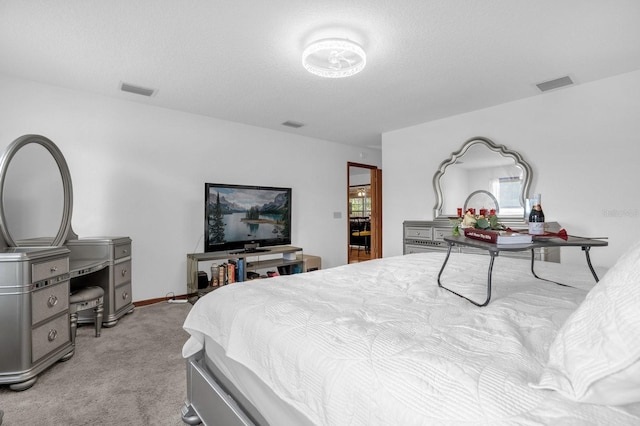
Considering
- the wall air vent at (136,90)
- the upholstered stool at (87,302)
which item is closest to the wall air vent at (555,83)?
the wall air vent at (136,90)

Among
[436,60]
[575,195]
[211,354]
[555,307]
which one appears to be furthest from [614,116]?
[211,354]

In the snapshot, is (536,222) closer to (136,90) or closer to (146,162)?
(136,90)

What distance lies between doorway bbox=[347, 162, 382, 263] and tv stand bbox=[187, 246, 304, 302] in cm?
179

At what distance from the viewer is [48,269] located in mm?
2230

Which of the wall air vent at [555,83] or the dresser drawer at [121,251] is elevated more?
the wall air vent at [555,83]

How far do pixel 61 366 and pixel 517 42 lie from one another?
4267 mm

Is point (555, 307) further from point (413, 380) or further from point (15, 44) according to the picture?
point (15, 44)

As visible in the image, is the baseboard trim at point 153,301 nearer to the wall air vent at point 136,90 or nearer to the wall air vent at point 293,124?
the wall air vent at point 136,90

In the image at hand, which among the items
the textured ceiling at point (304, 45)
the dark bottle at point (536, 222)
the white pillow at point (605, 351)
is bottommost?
the white pillow at point (605, 351)

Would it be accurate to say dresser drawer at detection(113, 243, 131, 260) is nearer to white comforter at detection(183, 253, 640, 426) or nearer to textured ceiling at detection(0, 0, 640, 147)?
textured ceiling at detection(0, 0, 640, 147)

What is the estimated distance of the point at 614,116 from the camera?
327 centimetres

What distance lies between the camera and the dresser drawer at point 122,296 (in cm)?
320

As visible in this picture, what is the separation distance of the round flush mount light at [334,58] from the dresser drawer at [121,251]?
2.58 metres

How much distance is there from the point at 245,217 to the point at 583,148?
13.7ft
